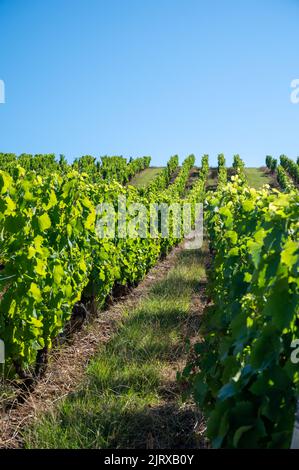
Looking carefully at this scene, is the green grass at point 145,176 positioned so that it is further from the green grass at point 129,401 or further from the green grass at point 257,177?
the green grass at point 129,401

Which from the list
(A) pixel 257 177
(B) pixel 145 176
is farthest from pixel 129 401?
(A) pixel 257 177

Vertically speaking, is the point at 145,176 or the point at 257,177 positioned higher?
the point at 145,176

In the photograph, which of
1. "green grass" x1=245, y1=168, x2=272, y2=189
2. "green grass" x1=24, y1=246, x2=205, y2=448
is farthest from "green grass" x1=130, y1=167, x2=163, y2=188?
"green grass" x1=24, y1=246, x2=205, y2=448

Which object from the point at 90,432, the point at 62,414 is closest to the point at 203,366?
the point at 90,432

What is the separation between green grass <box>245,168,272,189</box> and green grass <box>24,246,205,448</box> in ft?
104

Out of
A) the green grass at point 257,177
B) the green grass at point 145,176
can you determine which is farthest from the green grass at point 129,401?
the green grass at point 145,176

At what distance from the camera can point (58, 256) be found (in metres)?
4.98

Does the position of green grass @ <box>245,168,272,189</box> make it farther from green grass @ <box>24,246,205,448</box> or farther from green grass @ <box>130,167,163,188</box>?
green grass @ <box>24,246,205,448</box>

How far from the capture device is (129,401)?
4.27 meters

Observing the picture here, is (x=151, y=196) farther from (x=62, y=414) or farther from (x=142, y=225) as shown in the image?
(x=62, y=414)

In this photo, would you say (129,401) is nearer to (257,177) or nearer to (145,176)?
(145,176)

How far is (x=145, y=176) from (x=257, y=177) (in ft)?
29.7

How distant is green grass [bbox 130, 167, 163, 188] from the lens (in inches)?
1532
